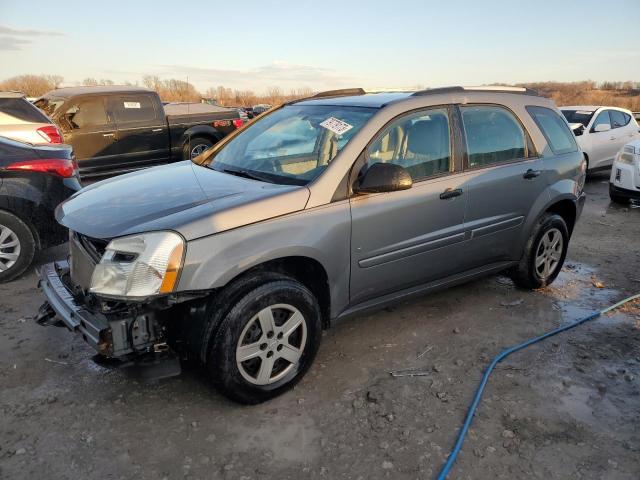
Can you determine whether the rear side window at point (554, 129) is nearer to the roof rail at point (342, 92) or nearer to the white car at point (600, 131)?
the roof rail at point (342, 92)

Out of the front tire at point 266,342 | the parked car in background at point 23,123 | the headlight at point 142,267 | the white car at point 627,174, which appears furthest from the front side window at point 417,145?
the white car at point 627,174

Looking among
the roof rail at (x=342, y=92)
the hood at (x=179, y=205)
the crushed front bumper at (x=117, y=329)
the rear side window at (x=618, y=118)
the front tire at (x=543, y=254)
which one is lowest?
the front tire at (x=543, y=254)

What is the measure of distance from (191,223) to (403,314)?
2214mm

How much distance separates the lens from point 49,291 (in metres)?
3.18

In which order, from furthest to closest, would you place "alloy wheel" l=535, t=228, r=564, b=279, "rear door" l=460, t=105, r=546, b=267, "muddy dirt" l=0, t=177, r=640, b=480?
1. "alloy wheel" l=535, t=228, r=564, b=279
2. "rear door" l=460, t=105, r=546, b=267
3. "muddy dirt" l=0, t=177, r=640, b=480

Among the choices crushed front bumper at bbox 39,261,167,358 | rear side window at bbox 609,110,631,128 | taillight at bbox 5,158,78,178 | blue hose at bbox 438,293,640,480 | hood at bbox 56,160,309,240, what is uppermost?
hood at bbox 56,160,309,240

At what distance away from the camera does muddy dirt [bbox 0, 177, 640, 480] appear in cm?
255

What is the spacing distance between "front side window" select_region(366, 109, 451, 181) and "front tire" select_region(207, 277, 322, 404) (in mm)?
1054

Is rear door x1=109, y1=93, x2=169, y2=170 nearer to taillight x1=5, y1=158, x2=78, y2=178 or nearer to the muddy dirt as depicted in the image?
taillight x1=5, y1=158, x2=78, y2=178

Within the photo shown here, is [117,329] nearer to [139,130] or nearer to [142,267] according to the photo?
[142,267]

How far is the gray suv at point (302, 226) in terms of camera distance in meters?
2.69

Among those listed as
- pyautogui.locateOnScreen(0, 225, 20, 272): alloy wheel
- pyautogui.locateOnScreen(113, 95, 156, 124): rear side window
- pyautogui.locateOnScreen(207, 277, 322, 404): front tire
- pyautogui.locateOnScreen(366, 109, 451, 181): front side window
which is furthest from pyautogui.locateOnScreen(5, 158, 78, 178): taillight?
pyautogui.locateOnScreen(113, 95, 156, 124): rear side window

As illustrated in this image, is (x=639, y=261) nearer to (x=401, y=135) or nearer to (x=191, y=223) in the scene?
(x=401, y=135)

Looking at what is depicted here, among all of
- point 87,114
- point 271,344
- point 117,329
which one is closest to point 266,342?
point 271,344
